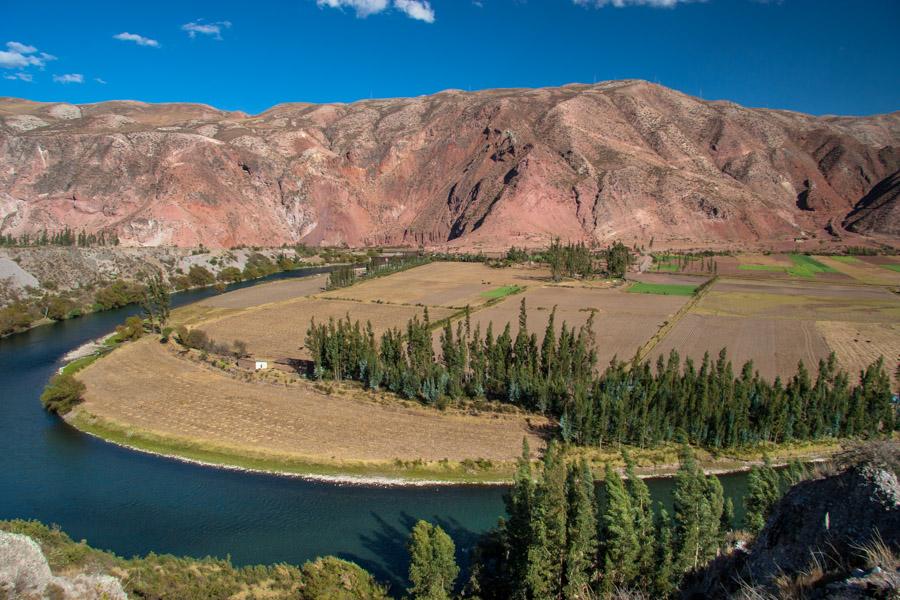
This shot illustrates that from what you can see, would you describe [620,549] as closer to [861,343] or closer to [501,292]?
[861,343]

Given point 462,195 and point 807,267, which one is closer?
point 807,267

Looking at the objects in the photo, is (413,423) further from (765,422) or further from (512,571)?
(765,422)

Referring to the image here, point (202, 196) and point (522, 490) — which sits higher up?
point (202, 196)

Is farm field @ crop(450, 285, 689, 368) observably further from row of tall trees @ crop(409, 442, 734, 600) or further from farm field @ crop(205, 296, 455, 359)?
row of tall trees @ crop(409, 442, 734, 600)

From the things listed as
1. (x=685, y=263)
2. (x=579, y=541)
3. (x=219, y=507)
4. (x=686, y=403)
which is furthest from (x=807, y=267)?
(x=219, y=507)

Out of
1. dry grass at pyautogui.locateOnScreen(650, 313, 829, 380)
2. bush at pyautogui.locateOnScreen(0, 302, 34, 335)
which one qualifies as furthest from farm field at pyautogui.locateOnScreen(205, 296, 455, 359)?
dry grass at pyautogui.locateOnScreen(650, 313, 829, 380)

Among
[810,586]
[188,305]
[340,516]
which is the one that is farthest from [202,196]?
Answer: [810,586]
